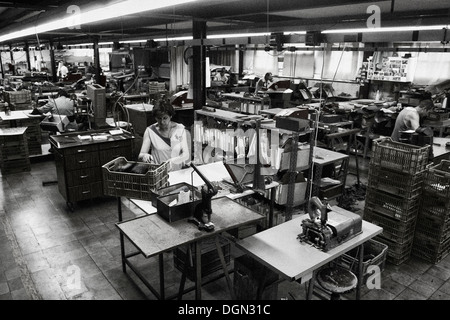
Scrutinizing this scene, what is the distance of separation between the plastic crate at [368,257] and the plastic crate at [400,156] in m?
0.85

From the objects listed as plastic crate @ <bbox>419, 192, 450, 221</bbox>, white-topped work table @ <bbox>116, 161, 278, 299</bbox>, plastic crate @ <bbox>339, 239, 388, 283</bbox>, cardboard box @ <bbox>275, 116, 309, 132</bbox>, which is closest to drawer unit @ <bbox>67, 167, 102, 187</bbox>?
white-topped work table @ <bbox>116, 161, 278, 299</bbox>

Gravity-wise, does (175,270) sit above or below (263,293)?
below

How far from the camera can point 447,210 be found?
3.67 meters

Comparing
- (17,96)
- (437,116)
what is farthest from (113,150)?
(437,116)

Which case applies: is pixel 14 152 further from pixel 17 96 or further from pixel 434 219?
pixel 434 219

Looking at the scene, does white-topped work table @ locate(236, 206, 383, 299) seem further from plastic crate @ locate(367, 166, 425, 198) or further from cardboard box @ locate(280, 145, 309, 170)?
cardboard box @ locate(280, 145, 309, 170)

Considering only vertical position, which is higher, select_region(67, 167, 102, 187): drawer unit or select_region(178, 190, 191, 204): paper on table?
select_region(178, 190, 191, 204): paper on table

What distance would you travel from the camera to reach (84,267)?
3680 millimetres

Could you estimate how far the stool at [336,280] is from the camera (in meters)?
2.64

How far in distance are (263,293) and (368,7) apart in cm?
460

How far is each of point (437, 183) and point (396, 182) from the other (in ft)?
1.33

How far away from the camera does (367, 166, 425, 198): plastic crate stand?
3635 mm
